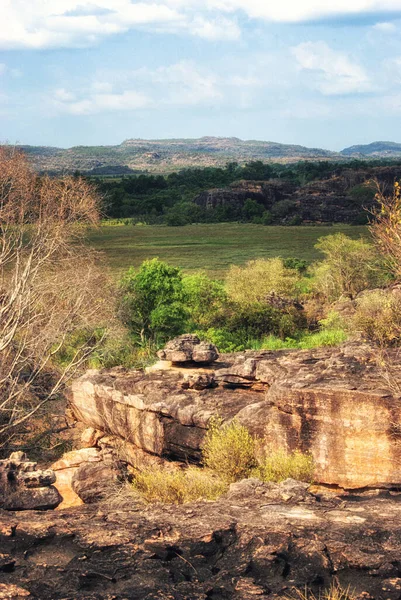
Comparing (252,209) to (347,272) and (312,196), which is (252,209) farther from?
(347,272)

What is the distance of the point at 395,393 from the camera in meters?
17.9

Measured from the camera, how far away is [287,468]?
17.9 meters

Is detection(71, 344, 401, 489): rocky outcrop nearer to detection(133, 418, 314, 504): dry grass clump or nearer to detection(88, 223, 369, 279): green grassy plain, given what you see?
detection(133, 418, 314, 504): dry grass clump

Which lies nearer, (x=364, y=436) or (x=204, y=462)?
(x=364, y=436)

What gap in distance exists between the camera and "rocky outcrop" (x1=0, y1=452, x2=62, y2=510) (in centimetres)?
1431

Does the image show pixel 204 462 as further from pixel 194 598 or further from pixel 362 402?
pixel 194 598

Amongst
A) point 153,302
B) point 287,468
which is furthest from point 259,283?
point 287,468

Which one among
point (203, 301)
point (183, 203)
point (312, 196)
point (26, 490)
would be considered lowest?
point (26, 490)

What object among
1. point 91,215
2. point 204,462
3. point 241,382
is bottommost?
point 204,462

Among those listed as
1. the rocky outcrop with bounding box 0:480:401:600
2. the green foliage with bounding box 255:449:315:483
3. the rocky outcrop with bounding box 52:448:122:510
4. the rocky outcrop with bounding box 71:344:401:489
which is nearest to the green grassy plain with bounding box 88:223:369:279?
the rocky outcrop with bounding box 71:344:401:489

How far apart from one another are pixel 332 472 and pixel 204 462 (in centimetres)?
420

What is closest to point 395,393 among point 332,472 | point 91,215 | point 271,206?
point 332,472

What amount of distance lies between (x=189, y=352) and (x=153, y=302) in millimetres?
12941

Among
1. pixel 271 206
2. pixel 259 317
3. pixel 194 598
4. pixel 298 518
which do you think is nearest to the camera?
pixel 194 598
